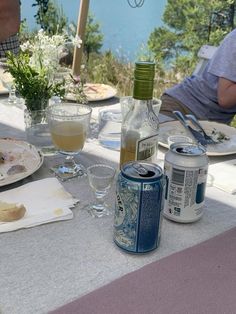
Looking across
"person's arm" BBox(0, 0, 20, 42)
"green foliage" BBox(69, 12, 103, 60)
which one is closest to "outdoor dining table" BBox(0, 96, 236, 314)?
"person's arm" BBox(0, 0, 20, 42)

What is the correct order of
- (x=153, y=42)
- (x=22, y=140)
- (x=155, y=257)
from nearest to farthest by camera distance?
(x=155, y=257) → (x=22, y=140) → (x=153, y=42)

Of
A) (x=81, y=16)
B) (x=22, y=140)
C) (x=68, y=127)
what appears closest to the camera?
(x=68, y=127)

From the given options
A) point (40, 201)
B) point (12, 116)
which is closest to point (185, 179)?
point (40, 201)

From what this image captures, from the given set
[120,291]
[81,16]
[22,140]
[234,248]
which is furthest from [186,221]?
[81,16]

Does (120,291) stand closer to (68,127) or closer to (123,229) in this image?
(123,229)

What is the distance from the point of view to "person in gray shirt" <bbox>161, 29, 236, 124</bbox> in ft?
5.59

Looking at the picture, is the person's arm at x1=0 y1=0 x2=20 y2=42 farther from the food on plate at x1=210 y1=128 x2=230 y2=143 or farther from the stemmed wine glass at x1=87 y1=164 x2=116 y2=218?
the stemmed wine glass at x1=87 y1=164 x2=116 y2=218

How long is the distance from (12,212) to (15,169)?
0.72 feet

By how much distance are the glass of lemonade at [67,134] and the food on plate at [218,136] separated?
41 centimetres

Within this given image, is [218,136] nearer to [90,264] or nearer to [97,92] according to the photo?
[97,92]

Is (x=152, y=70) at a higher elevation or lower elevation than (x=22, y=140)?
higher

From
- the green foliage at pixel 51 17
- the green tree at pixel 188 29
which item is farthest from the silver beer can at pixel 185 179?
the green foliage at pixel 51 17

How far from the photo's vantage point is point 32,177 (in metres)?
1.05

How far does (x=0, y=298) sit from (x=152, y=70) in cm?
46
